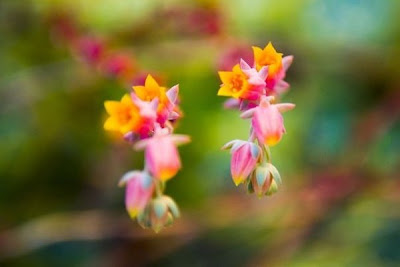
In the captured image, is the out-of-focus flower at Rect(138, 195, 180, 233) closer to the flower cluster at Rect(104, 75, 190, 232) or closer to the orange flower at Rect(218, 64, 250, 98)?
the flower cluster at Rect(104, 75, 190, 232)

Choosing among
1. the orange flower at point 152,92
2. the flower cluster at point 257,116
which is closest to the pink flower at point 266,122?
the flower cluster at point 257,116

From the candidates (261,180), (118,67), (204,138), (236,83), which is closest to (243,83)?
(236,83)

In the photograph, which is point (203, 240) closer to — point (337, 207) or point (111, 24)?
point (337, 207)

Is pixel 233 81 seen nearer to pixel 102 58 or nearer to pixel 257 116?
pixel 257 116

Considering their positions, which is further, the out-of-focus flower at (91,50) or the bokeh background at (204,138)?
the bokeh background at (204,138)

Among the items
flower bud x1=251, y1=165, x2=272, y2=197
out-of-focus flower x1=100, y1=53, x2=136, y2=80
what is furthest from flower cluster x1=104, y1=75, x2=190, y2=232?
out-of-focus flower x1=100, y1=53, x2=136, y2=80

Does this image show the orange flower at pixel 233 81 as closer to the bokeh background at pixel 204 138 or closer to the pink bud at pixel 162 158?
the pink bud at pixel 162 158

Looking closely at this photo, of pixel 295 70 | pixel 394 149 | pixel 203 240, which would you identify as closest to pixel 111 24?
pixel 295 70
